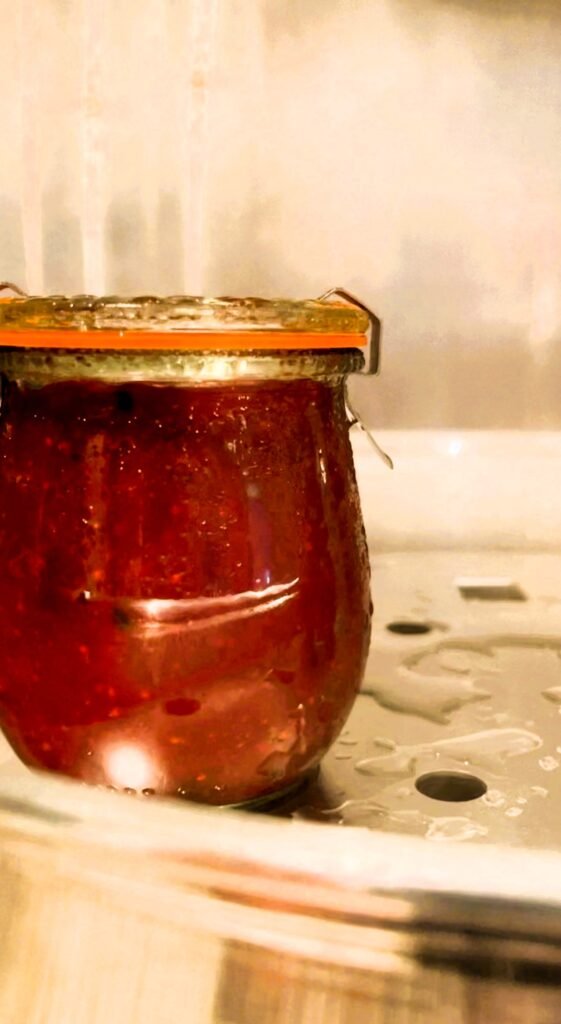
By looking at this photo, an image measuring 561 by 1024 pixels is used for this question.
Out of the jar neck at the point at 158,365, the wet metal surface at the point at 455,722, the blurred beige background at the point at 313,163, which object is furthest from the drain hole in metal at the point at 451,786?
the blurred beige background at the point at 313,163

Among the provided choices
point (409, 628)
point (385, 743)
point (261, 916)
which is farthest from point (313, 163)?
point (261, 916)

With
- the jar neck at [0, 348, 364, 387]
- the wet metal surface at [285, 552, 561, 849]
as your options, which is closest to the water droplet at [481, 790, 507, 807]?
the wet metal surface at [285, 552, 561, 849]

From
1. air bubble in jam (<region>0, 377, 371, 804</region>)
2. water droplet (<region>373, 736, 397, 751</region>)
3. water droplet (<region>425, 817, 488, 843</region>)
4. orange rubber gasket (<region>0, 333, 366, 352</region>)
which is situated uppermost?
orange rubber gasket (<region>0, 333, 366, 352</region>)

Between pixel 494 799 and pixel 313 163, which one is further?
pixel 313 163

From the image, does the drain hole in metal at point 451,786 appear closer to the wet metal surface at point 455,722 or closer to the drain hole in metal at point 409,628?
the wet metal surface at point 455,722

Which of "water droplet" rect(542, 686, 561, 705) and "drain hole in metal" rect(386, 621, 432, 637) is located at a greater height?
"water droplet" rect(542, 686, 561, 705)

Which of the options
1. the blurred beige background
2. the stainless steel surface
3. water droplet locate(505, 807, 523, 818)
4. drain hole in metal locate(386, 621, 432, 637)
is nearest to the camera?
the stainless steel surface

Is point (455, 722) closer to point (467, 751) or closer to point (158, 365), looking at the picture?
point (467, 751)

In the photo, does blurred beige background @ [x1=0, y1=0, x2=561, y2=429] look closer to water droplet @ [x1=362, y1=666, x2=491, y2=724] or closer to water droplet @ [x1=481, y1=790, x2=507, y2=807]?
water droplet @ [x1=362, y1=666, x2=491, y2=724]

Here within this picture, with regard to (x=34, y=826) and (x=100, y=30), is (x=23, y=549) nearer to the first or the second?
(x=34, y=826)
